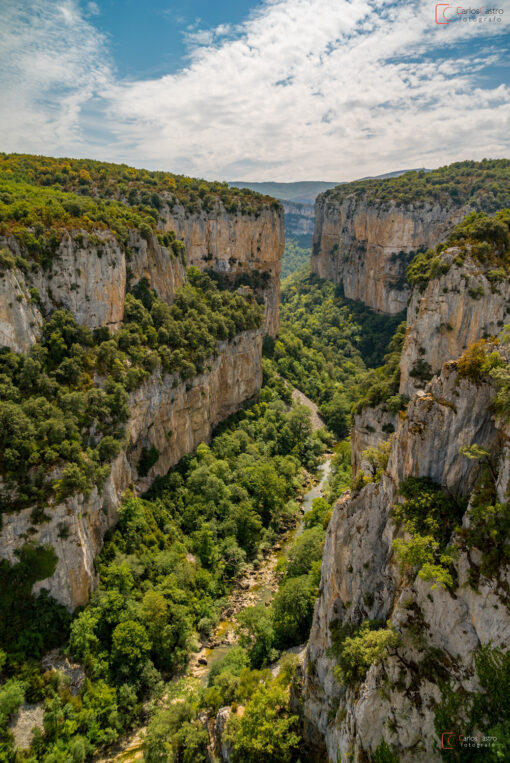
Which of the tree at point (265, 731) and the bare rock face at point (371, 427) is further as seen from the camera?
the bare rock face at point (371, 427)

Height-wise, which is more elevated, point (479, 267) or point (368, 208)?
point (368, 208)

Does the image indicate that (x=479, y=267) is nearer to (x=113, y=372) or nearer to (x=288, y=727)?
(x=113, y=372)

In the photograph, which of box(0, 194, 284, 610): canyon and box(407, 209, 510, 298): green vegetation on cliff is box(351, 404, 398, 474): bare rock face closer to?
box(407, 209, 510, 298): green vegetation on cliff

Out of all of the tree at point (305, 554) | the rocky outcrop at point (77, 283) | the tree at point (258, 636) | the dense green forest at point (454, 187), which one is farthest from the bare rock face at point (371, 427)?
the dense green forest at point (454, 187)

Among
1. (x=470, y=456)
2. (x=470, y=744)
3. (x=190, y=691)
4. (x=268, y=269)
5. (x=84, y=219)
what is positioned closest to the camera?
(x=470, y=744)

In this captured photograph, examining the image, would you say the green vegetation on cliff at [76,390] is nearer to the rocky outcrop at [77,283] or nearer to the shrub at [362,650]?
the rocky outcrop at [77,283]

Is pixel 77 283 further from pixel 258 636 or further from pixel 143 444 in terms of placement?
pixel 258 636

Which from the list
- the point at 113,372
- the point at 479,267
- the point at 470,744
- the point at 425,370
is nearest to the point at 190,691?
the point at 470,744

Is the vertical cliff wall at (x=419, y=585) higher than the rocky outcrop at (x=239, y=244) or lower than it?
lower
